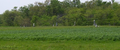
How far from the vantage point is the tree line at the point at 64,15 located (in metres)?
56.0

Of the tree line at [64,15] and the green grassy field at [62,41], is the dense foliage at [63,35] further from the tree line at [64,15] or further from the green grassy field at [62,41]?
the tree line at [64,15]

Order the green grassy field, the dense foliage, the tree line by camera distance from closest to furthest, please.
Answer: the green grassy field < the dense foliage < the tree line

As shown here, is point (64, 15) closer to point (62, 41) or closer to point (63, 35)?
point (63, 35)

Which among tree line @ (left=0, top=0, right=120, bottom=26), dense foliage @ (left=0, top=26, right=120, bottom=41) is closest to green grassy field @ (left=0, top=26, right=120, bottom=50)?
dense foliage @ (left=0, top=26, right=120, bottom=41)

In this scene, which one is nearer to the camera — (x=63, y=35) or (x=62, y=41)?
(x=62, y=41)

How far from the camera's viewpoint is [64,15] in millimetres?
64562

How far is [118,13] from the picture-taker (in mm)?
55094

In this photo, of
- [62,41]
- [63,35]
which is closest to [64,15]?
[63,35]

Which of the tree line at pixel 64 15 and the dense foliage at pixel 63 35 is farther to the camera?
the tree line at pixel 64 15

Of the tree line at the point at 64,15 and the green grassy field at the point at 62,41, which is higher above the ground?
the tree line at the point at 64,15

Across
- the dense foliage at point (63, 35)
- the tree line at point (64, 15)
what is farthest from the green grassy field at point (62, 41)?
the tree line at point (64, 15)

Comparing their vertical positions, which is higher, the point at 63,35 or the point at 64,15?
the point at 64,15

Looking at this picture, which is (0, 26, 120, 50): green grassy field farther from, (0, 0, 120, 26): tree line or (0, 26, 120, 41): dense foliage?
(0, 0, 120, 26): tree line

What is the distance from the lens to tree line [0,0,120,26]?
2203 inches
